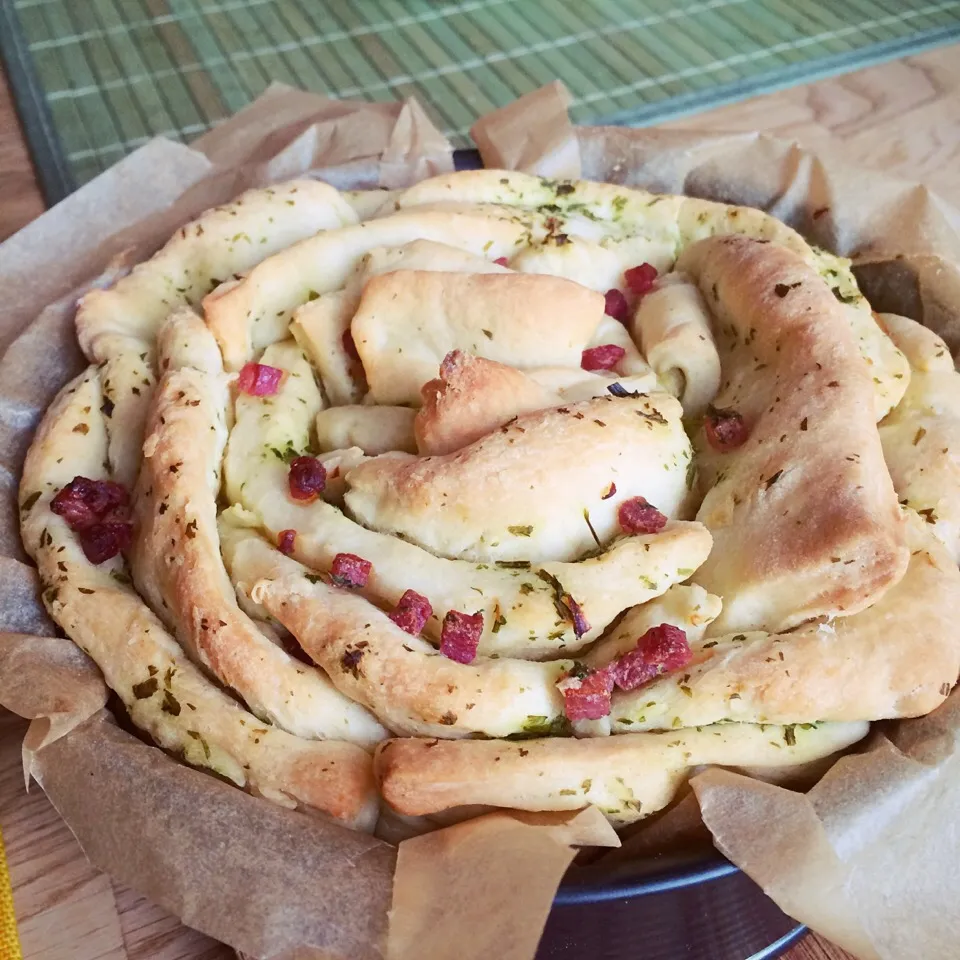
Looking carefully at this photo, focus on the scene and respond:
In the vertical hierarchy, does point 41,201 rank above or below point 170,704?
above

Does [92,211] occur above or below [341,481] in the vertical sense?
above

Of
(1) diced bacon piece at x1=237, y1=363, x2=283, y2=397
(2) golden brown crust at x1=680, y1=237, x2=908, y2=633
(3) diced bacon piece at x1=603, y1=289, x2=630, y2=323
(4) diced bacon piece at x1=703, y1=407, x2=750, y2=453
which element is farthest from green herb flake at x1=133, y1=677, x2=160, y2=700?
(3) diced bacon piece at x1=603, y1=289, x2=630, y2=323

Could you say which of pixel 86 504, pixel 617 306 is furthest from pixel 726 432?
pixel 86 504

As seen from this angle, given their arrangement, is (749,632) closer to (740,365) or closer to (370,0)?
(740,365)

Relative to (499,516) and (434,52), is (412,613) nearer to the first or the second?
(499,516)

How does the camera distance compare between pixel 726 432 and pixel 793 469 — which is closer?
pixel 793 469

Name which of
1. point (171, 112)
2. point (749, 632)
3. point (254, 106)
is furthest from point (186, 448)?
point (171, 112)

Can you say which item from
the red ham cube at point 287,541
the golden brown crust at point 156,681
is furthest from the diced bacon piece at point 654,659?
the red ham cube at point 287,541
